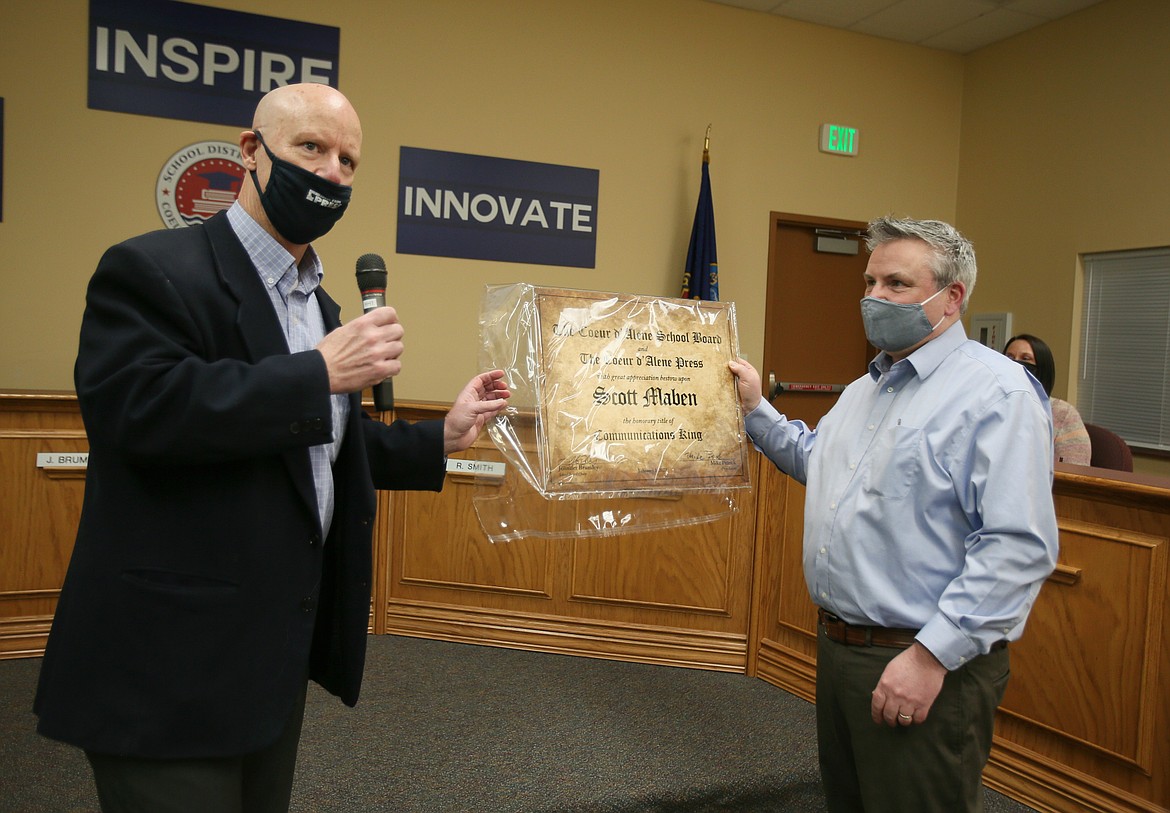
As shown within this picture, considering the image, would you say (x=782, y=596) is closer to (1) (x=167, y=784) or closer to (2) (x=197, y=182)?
(1) (x=167, y=784)

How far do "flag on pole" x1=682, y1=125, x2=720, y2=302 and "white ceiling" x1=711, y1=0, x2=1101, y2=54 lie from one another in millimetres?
1284

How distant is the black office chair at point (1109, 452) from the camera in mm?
3807

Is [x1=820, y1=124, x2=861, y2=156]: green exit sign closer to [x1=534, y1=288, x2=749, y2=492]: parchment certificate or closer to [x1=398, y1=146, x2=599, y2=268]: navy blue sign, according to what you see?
[x1=398, y1=146, x2=599, y2=268]: navy blue sign

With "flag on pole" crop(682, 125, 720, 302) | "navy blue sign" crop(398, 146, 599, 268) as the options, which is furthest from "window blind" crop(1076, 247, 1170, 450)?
"navy blue sign" crop(398, 146, 599, 268)

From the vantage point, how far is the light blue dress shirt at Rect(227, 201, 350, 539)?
128cm

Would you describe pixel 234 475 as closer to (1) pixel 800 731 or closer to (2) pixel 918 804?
(2) pixel 918 804

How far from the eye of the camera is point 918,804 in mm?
1562

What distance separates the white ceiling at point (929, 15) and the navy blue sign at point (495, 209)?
5.53 ft

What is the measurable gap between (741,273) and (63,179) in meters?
3.85

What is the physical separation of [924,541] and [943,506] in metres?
0.07

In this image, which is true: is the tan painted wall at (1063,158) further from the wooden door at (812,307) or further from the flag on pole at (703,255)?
the flag on pole at (703,255)

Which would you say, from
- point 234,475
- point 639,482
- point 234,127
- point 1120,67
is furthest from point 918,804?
point 1120,67

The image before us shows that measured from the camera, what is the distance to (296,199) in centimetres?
125

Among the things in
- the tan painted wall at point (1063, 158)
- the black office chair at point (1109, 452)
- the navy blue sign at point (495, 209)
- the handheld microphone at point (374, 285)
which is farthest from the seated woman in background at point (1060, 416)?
the handheld microphone at point (374, 285)
